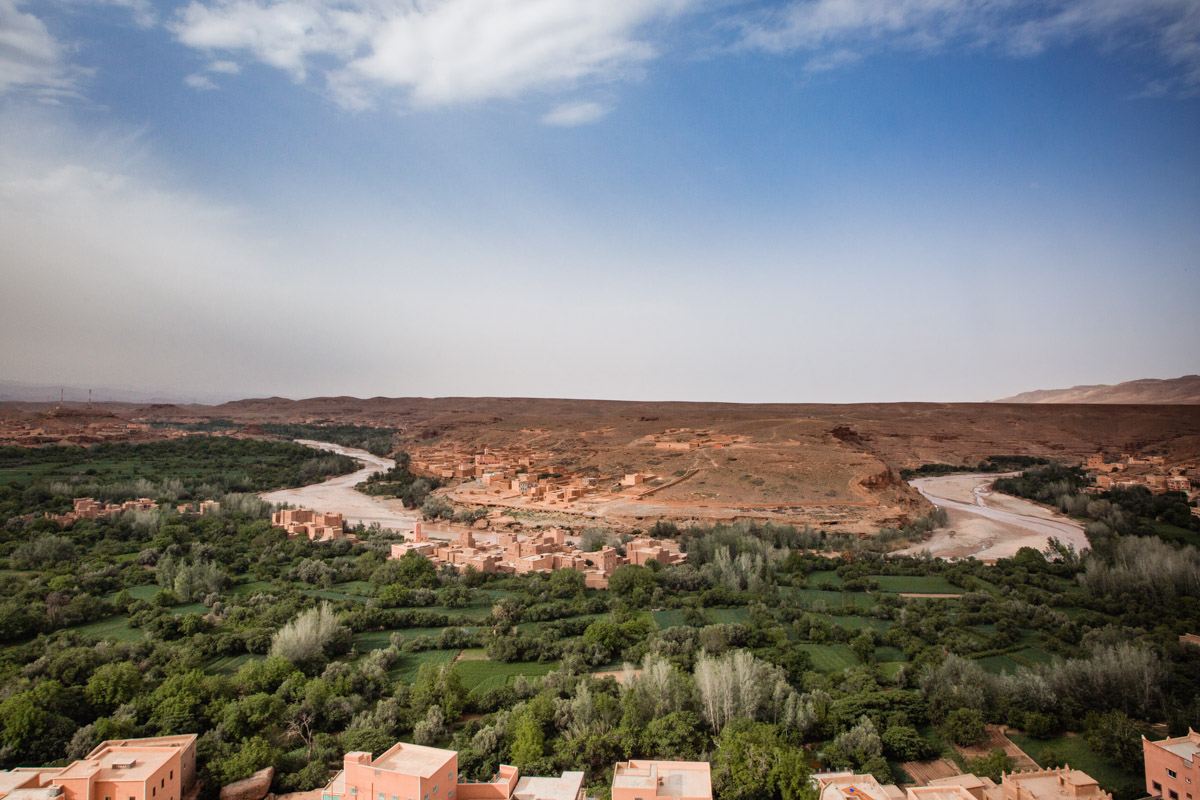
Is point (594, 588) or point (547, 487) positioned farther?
point (547, 487)

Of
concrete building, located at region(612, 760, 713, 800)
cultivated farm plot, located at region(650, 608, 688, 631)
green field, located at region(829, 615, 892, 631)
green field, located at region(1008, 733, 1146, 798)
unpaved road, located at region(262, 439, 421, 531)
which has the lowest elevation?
unpaved road, located at region(262, 439, 421, 531)

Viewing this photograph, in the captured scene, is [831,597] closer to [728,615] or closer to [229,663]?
[728,615]

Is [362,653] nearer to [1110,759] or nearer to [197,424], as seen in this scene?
[1110,759]

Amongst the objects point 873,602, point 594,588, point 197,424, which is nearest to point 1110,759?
point 873,602

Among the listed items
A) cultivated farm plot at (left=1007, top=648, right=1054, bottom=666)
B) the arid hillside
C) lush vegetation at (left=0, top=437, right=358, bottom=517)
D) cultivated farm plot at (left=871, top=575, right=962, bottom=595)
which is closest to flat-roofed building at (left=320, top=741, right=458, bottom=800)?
cultivated farm plot at (left=1007, top=648, right=1054, bottom=666)

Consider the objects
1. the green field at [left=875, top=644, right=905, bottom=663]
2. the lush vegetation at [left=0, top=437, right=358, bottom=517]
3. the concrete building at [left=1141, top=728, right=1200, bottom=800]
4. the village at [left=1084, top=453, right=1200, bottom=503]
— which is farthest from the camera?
the lush vegetation at [left=0, top=437, right=358, bottom=517]

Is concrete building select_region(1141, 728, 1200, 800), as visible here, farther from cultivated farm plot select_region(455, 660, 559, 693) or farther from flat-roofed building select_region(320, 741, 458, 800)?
cultivated farm plot select_region(455, 660, 559, 693)
